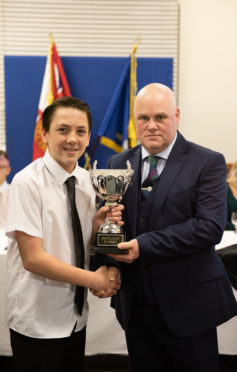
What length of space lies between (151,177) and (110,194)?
0.60ft

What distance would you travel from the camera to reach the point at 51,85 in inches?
188

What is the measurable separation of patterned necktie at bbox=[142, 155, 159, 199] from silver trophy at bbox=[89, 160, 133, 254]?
0.08 metres

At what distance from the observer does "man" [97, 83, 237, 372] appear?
152cm

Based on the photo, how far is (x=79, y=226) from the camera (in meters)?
1.56

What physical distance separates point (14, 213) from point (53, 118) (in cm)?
40

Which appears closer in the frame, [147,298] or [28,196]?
[28,196]

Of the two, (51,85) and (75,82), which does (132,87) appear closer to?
(75,82)

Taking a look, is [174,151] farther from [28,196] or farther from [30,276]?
[30,276]

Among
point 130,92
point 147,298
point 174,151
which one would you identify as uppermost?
point 130,92

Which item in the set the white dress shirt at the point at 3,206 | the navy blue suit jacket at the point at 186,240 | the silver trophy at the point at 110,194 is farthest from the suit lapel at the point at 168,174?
the white dress shirt at the point at 3,206

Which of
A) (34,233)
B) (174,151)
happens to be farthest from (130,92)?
(34,233)

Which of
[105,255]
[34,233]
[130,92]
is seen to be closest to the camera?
[34,233]

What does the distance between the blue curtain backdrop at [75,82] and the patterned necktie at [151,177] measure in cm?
339

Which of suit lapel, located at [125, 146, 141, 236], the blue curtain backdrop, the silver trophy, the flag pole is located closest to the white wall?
the blue curtain backdrop
